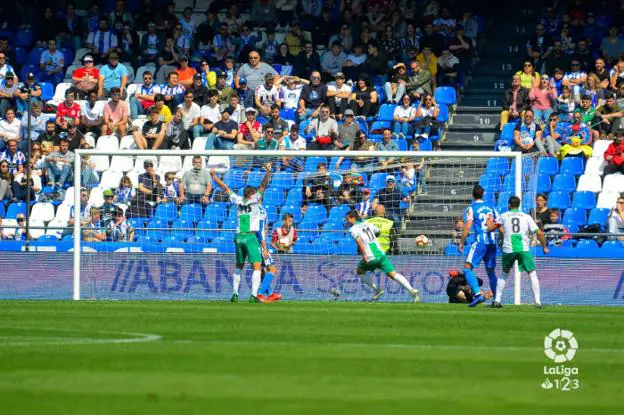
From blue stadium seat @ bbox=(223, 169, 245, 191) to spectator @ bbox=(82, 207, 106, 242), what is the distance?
2.61 meters

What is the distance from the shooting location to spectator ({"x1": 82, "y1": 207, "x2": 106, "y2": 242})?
24.3 meters

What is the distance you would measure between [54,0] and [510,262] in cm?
1878

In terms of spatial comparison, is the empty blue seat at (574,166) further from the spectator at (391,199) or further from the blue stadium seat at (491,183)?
the spectator at (391,199)

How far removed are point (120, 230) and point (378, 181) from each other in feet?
16.7

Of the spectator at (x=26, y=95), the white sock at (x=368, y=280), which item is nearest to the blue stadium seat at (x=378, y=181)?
the white sock at (x=368, y=280)

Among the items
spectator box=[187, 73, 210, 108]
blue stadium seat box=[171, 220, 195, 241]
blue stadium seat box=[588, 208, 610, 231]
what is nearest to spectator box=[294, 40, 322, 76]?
spectator box=[187, 73, 210, 108]

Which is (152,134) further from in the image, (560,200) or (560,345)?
(560,345)

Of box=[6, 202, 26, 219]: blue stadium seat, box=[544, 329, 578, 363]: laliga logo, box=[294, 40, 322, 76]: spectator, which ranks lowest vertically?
box=[544, 329, 578, 363]: laliga logo

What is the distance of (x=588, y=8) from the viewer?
31141mm

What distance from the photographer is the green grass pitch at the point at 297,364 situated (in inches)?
343

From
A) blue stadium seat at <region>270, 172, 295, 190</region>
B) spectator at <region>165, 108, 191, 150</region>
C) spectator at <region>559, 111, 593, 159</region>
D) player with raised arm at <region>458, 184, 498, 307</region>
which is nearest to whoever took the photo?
player with raised arm at <region>458, 184, 498, 307</region>

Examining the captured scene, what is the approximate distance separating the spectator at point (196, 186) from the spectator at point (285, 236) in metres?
1.53

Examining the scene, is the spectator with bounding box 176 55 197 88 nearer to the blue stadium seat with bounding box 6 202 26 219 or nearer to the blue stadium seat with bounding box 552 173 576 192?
the blue stadium seat with bounding box 6 202 26 219

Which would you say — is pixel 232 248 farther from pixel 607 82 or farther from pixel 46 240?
pixel 607 82
